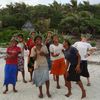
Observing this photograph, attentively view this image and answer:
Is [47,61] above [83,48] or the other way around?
the other way around

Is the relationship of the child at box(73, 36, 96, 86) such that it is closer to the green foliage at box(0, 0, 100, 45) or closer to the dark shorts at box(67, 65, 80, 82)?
the dark shorts at box(67, 65, 80, 82)

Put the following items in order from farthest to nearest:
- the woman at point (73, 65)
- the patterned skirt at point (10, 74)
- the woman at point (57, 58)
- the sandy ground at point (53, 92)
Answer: the woman at point (57, 58), the patterned skirt at point (10, 74), the sandy ground at point (53, 92), the woman at point (73, 65)

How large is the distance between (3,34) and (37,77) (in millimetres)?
27140

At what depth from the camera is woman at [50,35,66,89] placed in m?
10.3

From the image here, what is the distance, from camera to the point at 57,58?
1051 cm

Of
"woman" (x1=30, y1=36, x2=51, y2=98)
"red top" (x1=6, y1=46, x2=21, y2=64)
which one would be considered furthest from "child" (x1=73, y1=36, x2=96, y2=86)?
"red top" (x1=6, y1=46, x2=21, y2=64)

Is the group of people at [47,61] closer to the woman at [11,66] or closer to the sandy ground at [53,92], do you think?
the woman at [11,66]

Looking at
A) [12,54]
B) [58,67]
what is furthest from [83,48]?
[12,54]

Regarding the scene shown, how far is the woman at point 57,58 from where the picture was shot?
10305 mm

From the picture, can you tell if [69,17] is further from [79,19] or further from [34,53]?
[34,53]

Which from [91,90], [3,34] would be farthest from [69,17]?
[91,90]

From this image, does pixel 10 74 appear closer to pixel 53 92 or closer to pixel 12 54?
pixel 12 54

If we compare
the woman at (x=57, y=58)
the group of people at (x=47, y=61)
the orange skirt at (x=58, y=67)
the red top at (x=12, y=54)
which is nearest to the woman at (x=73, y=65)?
the group of people at (x=47, y=61)

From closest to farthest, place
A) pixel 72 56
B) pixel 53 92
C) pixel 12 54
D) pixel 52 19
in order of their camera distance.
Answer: pixel 72 56 → pixel 12 54 → pixel 53 92 → pixel 52 19
